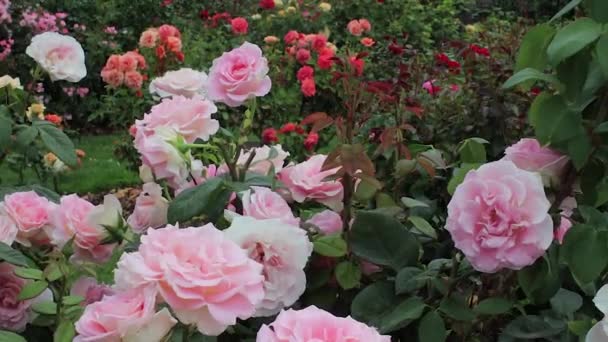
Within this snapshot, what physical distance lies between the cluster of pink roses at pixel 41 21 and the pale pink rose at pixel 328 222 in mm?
5250

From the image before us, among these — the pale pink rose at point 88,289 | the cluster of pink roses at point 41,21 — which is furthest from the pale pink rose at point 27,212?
the cluster of pink roses at point 41,21

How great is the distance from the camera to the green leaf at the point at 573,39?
912 millimetres

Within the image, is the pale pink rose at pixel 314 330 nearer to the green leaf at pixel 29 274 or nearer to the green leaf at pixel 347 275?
the green leaf at pixel 347 275

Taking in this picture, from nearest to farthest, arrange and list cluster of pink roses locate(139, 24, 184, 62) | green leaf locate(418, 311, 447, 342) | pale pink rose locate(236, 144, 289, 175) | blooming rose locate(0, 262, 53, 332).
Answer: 1. green leaf locate(418, 311, 447, 342)
2. blooming rose locate(0, 262, 53, 332)
3. pale pink rose locate(236, 144, 289, 175)
4. cluster of pink roses locate(139, 24, 184, 62)

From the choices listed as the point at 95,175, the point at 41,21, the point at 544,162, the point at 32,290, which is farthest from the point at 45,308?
the point at 41,21

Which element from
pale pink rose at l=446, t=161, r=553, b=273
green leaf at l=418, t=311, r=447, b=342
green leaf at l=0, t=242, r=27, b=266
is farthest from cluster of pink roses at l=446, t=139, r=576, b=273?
green leaf at l=0, t=242, r=27, b=266

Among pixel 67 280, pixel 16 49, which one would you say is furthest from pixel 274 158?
pixel 16 49

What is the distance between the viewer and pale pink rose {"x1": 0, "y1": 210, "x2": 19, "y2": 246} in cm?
119

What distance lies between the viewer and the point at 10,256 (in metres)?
1.12

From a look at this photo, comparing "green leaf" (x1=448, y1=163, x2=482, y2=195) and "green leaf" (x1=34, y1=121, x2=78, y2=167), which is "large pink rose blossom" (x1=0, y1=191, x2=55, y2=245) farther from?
"green leaf" (x1=448, y1=163, x2=482, y2=195)

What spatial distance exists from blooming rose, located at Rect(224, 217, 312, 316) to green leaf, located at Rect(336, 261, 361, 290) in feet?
A: 0.46

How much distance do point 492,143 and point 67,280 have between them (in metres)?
1.37

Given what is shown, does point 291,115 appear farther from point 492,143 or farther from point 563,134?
point 563,134

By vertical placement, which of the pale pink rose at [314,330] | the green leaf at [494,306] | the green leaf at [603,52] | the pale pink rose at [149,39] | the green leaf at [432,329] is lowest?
the pale pink rose at [149,39]
